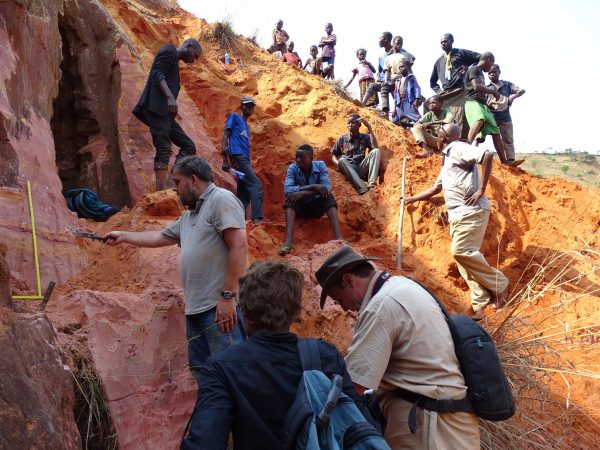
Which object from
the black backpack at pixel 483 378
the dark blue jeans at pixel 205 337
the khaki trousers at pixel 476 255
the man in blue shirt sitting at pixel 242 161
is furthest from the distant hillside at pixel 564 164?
the black backpack at pixel 483 378

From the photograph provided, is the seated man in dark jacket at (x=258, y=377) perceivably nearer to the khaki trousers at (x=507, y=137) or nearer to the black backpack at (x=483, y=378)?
the black backpack at (x=483, y=378)

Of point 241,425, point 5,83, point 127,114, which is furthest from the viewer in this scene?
point 127,114

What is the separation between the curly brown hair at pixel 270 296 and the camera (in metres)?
2.34

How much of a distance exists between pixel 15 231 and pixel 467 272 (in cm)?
433

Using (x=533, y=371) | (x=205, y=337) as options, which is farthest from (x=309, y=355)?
(x=533, y=371)

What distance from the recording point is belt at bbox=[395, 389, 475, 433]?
2.64 meters

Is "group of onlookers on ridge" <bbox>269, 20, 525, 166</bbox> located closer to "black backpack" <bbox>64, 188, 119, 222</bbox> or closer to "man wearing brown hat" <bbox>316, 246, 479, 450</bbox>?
"black backpack" <bbox>64, 188, 119, 222</bbox>

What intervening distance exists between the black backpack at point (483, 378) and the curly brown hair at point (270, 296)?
2.70 feet

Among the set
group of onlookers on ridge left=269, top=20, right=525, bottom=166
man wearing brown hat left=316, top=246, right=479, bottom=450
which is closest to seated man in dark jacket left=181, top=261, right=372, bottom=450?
man wearing brown hat left=316, top=246, right=479, bottom=450

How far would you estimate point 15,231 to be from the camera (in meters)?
4.59

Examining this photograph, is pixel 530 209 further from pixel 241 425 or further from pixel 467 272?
pixel 241 425

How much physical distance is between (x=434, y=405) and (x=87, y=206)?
478cm

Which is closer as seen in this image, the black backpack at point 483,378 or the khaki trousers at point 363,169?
the black backpack at point 483,378

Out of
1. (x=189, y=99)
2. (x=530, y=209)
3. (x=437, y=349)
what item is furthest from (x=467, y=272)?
(x=189, y=99)
